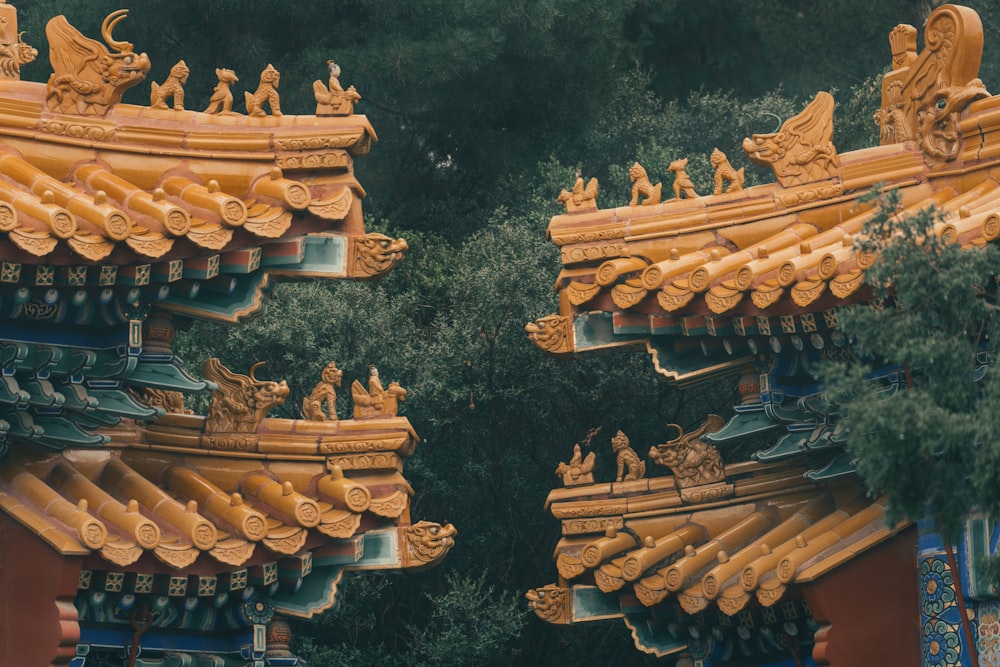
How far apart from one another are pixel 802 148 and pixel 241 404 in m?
3.70

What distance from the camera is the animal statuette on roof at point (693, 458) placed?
40.8 ft

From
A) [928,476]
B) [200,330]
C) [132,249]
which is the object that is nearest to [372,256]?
[132,249]

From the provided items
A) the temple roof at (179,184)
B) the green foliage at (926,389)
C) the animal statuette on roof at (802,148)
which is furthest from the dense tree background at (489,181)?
the green foliage at (926,389)

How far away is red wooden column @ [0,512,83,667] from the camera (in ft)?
33.9

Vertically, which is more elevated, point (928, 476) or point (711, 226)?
point (711, 226)

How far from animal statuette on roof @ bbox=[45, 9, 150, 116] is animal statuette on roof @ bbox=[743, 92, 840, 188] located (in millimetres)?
3650

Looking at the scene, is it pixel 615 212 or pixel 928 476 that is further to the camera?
pixel 615 212

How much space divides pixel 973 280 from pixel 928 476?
0.87 metres

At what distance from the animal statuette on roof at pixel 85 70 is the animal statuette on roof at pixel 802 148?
3.65 meters

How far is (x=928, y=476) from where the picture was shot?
7996mm

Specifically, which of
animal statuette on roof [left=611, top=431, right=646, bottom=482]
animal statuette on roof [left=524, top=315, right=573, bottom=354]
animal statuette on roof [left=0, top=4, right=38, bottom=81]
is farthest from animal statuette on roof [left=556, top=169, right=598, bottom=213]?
animal statuette on roof [left=0, top=4, right=38, bottom=81]

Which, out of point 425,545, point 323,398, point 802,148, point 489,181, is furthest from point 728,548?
point 489,181

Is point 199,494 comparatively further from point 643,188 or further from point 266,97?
point 643,188

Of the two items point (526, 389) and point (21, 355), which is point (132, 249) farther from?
point (526, 389)
